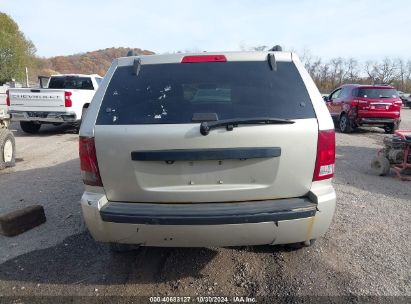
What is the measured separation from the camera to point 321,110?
2.80 m

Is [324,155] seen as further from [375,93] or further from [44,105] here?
[375,93]

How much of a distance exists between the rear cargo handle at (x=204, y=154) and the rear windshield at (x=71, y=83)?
1153cm

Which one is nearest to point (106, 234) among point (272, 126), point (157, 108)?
point (157, 108)

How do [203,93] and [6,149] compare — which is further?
[6,149]

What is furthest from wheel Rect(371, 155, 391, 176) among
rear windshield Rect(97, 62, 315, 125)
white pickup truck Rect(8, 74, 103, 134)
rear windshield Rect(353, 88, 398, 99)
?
white pickup truck Rect(8, 74, 103, 134)

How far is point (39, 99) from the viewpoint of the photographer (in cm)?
1092

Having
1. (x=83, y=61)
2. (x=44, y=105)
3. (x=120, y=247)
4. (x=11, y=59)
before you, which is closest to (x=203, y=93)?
(x=120, y=247)

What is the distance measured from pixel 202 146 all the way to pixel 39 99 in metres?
9.89

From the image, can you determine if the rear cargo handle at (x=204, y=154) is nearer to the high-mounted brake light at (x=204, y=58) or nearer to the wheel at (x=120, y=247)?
the high-mounted brake light at (x=204, y=58)

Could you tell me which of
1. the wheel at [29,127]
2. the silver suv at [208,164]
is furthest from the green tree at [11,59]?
the silver suv at [208,164]

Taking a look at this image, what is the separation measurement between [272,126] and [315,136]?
1.16 ft

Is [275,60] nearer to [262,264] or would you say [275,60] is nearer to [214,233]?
[214,233]

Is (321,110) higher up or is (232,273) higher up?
(321,110)

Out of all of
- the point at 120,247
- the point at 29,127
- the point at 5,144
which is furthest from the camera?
the point at 29,127
